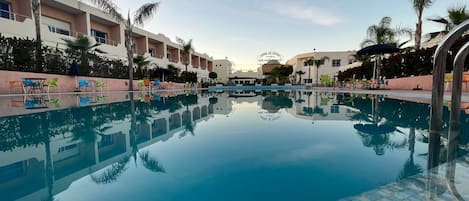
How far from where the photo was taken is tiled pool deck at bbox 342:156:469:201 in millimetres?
1300

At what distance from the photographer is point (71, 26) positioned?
17.3m

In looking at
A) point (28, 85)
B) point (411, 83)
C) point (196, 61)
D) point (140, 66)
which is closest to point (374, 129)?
point (411, 83)

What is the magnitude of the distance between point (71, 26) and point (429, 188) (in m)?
21.8

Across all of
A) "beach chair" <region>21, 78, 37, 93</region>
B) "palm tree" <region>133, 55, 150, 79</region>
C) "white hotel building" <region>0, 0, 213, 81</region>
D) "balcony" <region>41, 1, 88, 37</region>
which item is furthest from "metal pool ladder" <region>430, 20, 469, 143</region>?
"palm tree" <region>133, 55, 150, 79</region>

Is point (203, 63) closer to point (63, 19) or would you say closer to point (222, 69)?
point (222, 69)

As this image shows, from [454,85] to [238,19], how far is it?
1715 cm

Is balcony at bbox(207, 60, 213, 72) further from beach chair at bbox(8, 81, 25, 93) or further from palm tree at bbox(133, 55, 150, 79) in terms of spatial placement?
beach chair at bbox(8, 81, 25, 93)

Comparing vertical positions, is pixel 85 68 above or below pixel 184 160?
above

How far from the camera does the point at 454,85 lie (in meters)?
2.40

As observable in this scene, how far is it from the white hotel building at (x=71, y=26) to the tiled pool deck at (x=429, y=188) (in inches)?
650

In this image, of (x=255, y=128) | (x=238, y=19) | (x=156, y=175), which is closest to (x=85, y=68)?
(x=238, y=19)

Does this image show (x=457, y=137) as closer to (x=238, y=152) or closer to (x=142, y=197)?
(x=238, y=152)

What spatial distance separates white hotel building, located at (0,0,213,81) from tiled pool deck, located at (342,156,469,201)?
16.5 m

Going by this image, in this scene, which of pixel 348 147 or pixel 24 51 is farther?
pixel 24 51
